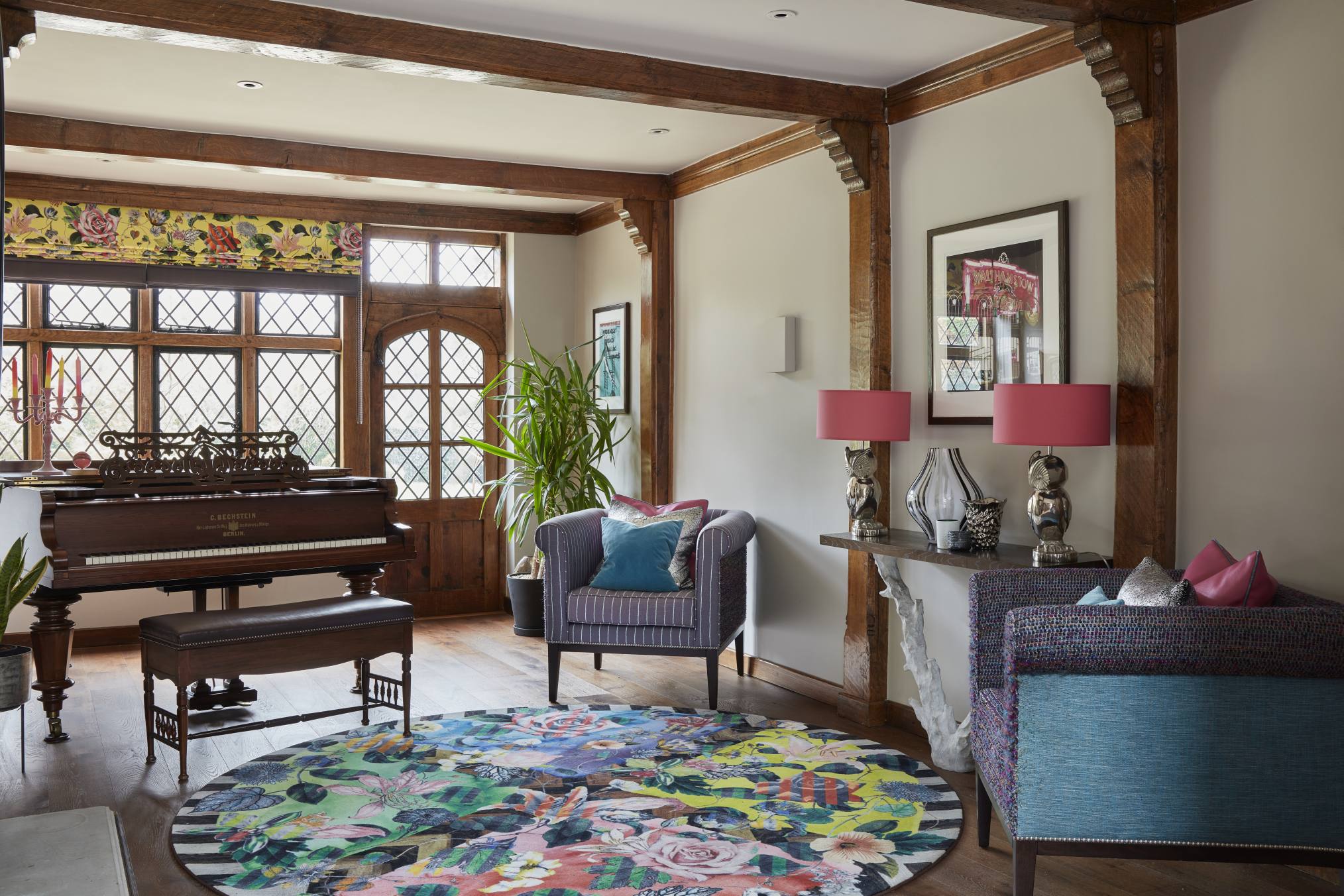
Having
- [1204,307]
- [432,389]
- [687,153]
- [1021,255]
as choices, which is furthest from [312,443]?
[1204,307]

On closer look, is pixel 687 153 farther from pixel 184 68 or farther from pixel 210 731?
pixel 210 731

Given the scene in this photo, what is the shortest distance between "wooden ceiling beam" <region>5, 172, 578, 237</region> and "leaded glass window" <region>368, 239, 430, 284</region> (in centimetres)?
14

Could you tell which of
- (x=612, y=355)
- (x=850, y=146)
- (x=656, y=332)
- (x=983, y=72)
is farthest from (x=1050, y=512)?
(x=612, y=355)

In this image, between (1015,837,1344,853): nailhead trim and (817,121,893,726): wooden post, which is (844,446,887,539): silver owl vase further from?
(1015,837,1344,853): nailhead trim

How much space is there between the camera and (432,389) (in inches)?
279

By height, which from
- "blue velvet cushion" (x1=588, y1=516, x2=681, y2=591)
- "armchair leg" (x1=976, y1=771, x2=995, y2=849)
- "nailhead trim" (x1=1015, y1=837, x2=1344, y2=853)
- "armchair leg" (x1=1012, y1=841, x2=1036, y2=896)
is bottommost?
"armchair leg" (x1=976, y1=771, x2=995, y2=849)

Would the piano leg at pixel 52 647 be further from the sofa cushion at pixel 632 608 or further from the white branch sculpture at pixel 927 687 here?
the white branch sculpture at pixel 927 687

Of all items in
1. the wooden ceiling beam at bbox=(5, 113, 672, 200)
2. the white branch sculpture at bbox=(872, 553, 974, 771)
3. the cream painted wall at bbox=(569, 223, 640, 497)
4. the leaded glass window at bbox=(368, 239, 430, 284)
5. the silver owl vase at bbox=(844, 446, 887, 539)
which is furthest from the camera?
the leaded glass window at bbox=(368, 239, 430, 284)

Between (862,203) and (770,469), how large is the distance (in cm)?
138

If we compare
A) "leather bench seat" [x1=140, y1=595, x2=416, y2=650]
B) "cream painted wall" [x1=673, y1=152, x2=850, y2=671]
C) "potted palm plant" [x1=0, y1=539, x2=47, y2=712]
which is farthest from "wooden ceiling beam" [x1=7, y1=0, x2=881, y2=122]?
"leather bench seat" [x1=140, y1=595, x2=416, y2=650]

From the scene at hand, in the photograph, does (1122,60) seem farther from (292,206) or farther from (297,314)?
(297,314)

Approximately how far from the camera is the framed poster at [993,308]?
3789mm

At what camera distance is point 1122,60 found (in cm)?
332

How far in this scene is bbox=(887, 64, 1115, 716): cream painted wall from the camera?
3.64 m
